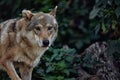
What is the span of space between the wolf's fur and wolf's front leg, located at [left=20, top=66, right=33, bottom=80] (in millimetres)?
72

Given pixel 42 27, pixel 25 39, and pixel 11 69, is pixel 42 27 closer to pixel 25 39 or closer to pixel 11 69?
pixel 25 39

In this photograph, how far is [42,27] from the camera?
374 inches

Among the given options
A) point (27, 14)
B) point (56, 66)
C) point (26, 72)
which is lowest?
point (26, 72)

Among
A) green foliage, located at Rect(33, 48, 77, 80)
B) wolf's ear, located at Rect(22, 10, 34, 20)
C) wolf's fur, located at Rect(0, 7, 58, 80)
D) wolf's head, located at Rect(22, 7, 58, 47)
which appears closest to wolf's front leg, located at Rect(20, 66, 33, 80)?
wolf's fur, located at Rect(0, 7, 58, 80)

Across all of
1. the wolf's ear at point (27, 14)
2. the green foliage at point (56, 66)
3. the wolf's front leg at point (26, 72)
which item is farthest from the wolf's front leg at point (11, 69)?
the green foliage at point (56, 66)

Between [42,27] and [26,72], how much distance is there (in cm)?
99

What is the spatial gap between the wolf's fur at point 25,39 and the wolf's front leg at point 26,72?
0.07m

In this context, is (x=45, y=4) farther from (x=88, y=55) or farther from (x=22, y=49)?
(x=22, y=49)

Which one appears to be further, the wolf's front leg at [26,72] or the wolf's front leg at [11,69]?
the wolf's front leg at [26,72]

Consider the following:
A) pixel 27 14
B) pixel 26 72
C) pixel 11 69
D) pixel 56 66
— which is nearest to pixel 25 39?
pixel 27 14

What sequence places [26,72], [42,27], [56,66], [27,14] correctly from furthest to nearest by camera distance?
[56,66], [26,72], [27,14], [42,27]

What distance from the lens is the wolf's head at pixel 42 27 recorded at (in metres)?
9.39

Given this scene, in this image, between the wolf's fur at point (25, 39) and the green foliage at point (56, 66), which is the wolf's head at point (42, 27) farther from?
the green foliage at point (56, 66)

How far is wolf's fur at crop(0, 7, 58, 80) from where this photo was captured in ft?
31.3
